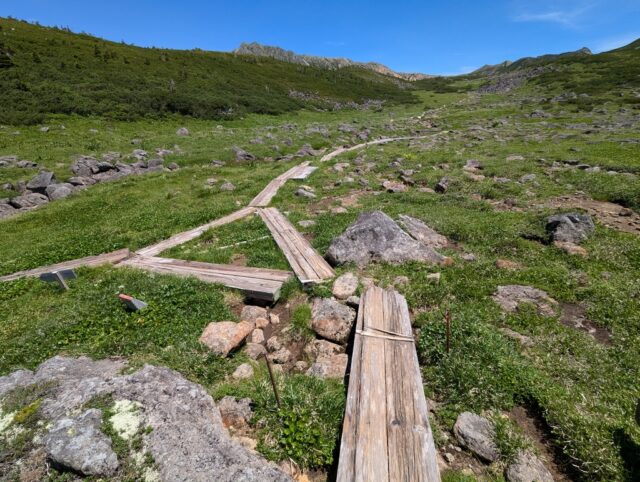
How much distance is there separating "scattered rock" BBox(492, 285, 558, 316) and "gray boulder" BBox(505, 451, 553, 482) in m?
3.75

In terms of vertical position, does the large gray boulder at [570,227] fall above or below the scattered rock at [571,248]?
above

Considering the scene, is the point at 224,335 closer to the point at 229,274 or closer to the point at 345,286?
the point at 229,274

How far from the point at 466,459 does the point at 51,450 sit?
548cm

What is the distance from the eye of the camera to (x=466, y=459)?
4.72m

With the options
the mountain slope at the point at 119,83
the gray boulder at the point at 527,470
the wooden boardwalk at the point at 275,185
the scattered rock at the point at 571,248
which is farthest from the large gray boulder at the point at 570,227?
the mountain slope at the point at 119,83

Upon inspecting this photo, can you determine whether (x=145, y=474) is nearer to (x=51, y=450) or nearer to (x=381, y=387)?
(x=51, y=450)

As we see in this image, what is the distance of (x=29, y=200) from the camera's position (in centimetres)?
1822

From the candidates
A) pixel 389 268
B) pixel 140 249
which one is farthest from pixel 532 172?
pixel 140 249

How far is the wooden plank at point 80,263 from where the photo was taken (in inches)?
424

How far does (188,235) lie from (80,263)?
374 cm

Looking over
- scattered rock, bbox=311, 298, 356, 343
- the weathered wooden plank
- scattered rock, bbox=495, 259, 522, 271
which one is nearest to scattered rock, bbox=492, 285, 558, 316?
scattered rock, bbox=495, 259, 522, 271

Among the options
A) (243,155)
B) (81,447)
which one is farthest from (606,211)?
(243,155)

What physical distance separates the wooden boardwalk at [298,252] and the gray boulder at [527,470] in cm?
567

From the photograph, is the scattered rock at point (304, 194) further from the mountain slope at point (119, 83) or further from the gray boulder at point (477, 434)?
the mountain slope at point (119, 83)
